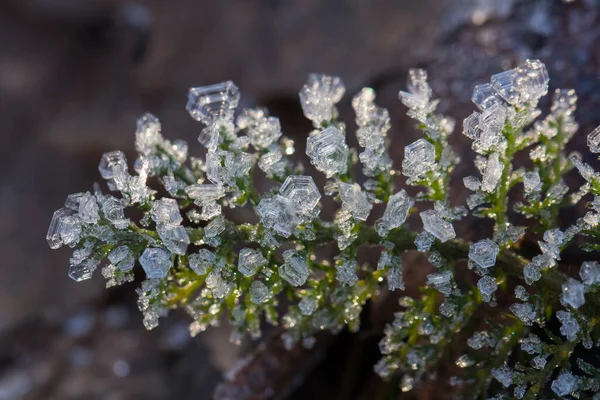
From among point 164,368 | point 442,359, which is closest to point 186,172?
point 442,359

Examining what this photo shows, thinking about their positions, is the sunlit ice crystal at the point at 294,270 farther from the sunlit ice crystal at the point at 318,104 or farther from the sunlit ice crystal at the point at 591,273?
the sunlit ice crystal at the point at 591,273

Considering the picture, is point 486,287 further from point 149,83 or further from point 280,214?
point 149,83

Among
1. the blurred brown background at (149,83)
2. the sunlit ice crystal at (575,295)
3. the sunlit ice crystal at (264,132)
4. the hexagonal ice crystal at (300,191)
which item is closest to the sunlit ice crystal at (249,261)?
the hexagonal ice crystal at (300,191)

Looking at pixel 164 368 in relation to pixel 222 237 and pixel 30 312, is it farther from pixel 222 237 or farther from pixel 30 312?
pixel 222 237

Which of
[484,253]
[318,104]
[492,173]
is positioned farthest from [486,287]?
[318,104]

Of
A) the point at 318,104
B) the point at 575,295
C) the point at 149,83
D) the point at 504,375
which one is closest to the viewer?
the point at 575,295

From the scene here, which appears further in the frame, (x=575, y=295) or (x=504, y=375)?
(x=504, y=375)
